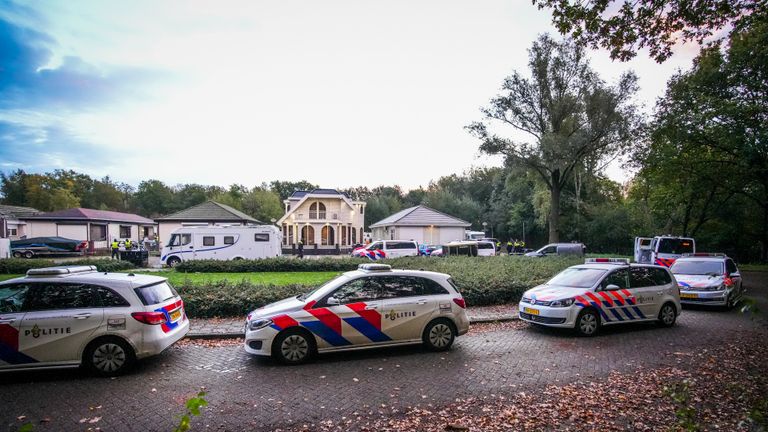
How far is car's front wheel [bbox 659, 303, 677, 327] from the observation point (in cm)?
992

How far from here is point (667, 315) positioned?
9977 millimetres

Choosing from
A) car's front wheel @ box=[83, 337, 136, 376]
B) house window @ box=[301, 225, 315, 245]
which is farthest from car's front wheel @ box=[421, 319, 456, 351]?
house window @ box=[301, 225, 315, 245]

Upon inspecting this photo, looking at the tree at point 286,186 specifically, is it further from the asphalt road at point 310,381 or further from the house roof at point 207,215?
the asphalt road at point 310,381

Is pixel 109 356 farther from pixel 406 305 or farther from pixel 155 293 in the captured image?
pixel 406 305

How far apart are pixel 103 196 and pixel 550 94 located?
309 ft

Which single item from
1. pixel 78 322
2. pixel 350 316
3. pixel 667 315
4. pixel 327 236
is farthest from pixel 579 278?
pixel 327 236

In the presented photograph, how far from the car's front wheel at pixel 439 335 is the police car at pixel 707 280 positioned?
8696mm

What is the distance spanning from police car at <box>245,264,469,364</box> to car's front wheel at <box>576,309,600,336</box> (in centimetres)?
296

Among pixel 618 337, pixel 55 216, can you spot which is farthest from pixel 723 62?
pixel 55 216

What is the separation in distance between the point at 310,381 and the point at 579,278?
7.10 meters

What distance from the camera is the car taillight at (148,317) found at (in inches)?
254

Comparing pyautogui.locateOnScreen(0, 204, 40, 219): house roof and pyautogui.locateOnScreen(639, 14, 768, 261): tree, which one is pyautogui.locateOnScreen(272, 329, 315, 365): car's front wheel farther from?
pyautogui.locateOnScreen(0, 204, 40, 219): house roof

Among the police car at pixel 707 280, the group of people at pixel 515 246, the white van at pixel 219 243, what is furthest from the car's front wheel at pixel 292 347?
the group of people at pixel 515 246

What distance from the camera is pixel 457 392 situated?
19.0 ft
